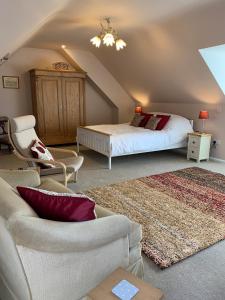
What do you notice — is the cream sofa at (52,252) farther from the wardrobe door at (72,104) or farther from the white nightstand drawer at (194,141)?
the wardrobe door at (72,104)

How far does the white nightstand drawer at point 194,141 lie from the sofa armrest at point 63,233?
3.71 metres

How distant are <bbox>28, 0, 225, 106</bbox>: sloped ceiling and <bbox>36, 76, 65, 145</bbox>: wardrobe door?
2.87 ft

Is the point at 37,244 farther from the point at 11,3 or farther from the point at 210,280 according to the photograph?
the point at 11,3

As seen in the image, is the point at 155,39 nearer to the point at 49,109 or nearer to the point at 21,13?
the point at 21,13

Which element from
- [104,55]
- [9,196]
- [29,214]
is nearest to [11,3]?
[9,196]

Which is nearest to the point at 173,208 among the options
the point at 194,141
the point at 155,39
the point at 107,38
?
the point at 194,141

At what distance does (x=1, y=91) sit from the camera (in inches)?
231

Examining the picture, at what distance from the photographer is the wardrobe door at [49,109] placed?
582cm

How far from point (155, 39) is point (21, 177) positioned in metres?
3.53

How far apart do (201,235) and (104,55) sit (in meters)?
4.93

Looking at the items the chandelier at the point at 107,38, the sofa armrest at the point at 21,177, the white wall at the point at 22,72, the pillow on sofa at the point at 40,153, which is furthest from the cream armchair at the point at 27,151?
the white wall at the point at 22,72

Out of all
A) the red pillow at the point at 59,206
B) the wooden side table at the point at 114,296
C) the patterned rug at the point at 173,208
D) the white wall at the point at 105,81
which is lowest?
the patterned rug at the point at 173,208

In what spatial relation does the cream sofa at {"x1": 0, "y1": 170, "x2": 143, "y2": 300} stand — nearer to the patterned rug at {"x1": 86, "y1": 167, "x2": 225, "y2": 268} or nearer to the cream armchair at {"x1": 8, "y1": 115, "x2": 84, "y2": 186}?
the patterned rug at {"x1": 86, "y1": 167, "x2": 225, "y2": 268}

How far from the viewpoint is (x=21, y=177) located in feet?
6.79
